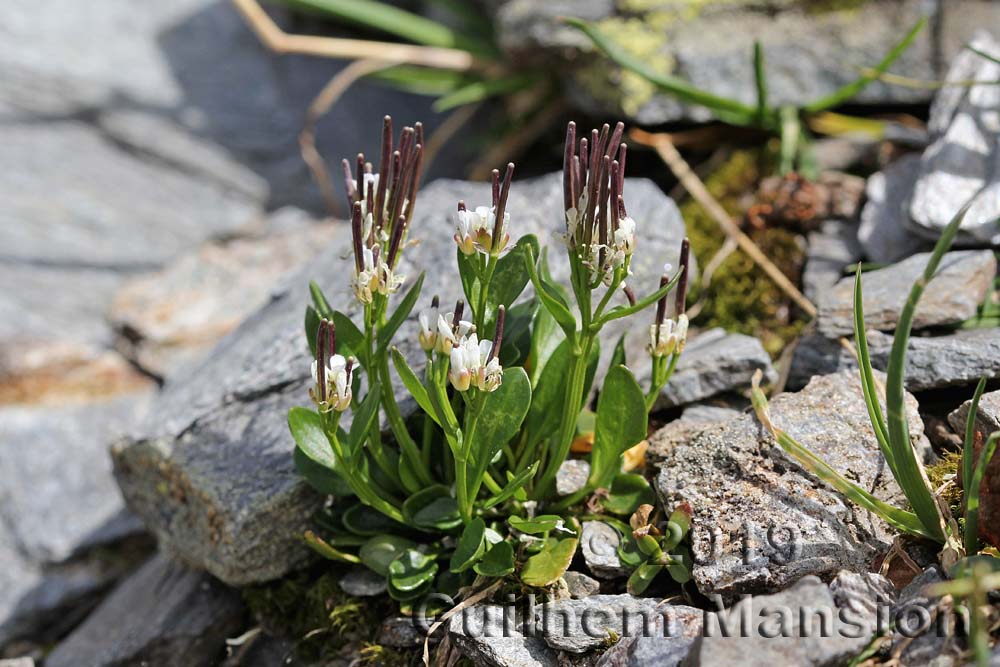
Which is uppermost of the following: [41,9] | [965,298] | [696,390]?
[41,9]

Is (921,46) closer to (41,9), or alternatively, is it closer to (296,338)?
(296,338)

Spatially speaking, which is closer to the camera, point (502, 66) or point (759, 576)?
point (759, 576)

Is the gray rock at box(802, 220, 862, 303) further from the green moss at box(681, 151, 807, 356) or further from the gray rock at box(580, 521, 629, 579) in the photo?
the gray rock at box(580, 521, 629, 579)

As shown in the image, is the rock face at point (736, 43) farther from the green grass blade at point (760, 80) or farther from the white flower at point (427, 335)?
the white flower at point (427, 335)

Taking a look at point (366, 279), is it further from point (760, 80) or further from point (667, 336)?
point (760, 80)

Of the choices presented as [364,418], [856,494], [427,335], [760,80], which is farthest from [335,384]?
[760,80]

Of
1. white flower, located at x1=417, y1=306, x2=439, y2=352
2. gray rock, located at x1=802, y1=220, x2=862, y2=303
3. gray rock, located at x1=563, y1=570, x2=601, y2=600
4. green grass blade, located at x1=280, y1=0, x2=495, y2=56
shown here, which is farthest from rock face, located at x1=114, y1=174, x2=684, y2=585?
green grass blade, located at x1=280, y1=0, x2=495, y2=56

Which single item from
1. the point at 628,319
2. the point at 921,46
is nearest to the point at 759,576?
the point at 628,319
